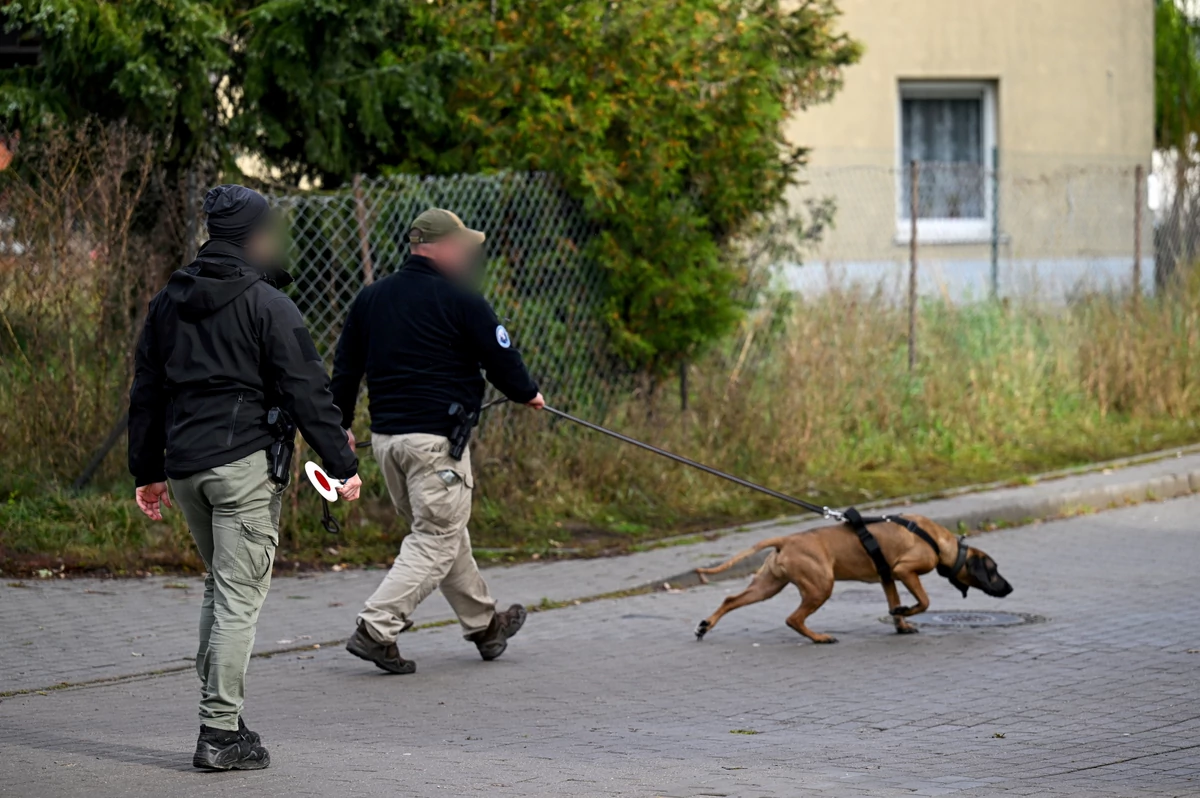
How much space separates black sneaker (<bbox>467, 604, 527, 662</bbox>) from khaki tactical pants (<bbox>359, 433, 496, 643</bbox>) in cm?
21

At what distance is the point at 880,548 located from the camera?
26.5 feet

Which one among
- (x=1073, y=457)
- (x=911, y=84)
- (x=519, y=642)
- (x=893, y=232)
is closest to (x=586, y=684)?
(x=519, y=642)

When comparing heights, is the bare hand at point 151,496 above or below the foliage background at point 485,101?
below

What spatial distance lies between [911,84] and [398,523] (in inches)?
519

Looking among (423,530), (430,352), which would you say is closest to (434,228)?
(430,352)

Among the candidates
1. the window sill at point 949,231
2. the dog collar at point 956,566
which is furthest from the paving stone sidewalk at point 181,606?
the window sill at point 949,231

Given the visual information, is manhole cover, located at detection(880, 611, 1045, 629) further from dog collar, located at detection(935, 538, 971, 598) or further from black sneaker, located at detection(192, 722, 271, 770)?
black sneaker, located at detection(192, 722, 271, 770)

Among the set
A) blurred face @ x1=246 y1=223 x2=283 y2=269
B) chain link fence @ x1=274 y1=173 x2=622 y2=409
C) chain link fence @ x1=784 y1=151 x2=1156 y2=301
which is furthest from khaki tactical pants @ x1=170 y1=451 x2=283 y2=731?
chain link fence @ x1=784 y1=151 x2=1156 y2=301

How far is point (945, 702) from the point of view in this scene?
6688mm

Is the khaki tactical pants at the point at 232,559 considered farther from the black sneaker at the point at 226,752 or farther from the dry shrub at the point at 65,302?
the dry shrub at the point at 65,302

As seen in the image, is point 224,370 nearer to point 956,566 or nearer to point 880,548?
point 880,548

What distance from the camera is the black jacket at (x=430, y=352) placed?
7367 millimetres

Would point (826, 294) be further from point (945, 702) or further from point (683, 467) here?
point (945, 702)

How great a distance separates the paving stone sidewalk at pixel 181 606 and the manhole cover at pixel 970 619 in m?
1.58
